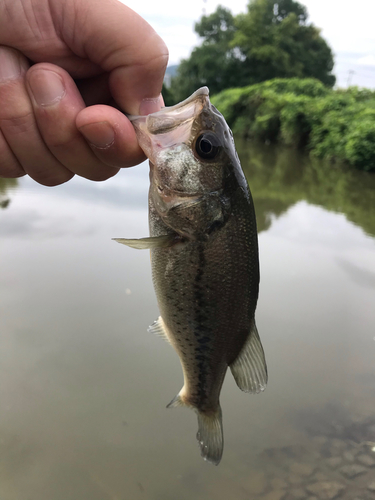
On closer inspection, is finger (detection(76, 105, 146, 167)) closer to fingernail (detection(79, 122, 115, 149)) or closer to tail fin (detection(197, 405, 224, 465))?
fingernail (detection(79, 122, 115, 149))

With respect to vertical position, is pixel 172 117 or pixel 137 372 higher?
pixel 172 117

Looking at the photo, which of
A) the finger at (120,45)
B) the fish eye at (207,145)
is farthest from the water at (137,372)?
the finger at (120,45)

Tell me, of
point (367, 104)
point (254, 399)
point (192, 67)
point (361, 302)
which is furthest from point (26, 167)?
point (192, 67)

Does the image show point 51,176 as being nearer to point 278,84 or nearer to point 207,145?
point 207,145

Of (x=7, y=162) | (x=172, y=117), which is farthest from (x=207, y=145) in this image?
(x=7, y=162)

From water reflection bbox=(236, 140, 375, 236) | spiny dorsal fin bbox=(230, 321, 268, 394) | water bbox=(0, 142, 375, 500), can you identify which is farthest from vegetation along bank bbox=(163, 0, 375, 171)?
spiny dorsal fin bbox=(230, 321, 268, 394)

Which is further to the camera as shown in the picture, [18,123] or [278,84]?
[278,84]

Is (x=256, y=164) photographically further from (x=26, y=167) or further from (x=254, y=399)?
(x=26, y=167)
